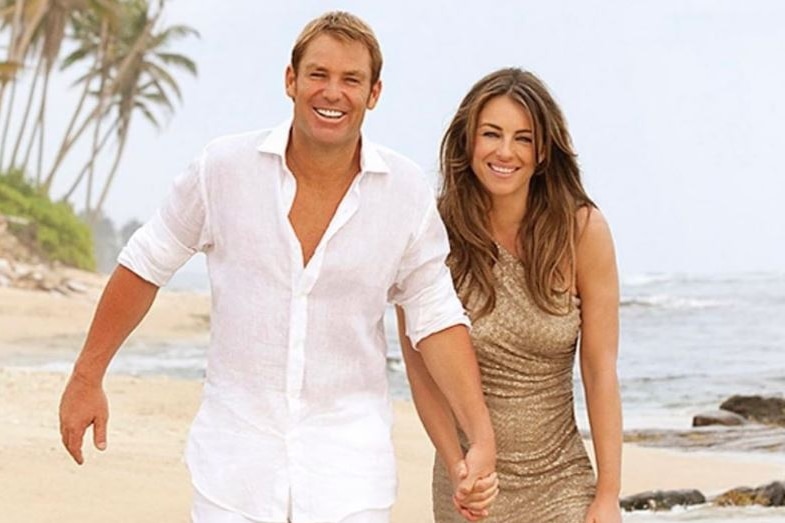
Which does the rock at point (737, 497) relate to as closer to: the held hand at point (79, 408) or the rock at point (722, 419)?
the rock at point (722, 419)

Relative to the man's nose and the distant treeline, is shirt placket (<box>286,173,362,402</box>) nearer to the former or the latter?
the man's nose

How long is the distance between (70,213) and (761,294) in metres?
11.1

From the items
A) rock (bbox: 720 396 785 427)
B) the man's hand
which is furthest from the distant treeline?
the man's hand

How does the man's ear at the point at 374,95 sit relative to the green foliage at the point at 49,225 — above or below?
above

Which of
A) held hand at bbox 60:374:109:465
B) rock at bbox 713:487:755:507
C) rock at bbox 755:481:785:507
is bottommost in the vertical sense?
rock at bbox 713:487:755:507

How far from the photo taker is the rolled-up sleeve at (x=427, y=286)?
2.90m

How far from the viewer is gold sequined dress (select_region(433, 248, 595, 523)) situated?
3330 millimetres

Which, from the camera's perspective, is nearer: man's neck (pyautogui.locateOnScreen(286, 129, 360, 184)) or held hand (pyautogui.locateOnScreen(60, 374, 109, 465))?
man's neck (pyautogui.locateOnScreen(286, 129, 360, 184))

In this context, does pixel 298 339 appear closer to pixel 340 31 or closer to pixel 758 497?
pixel 340 31

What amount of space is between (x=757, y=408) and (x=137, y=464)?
246 inches

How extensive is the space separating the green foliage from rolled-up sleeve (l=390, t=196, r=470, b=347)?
21372mm

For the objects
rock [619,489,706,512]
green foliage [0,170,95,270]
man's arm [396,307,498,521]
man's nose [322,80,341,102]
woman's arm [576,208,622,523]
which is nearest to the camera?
man's nose [322,80,341,102]

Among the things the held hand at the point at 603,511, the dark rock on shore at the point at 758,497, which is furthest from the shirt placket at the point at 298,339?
the dark rock on shore at the point at 758,497

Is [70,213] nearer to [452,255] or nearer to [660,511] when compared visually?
[660,511]
